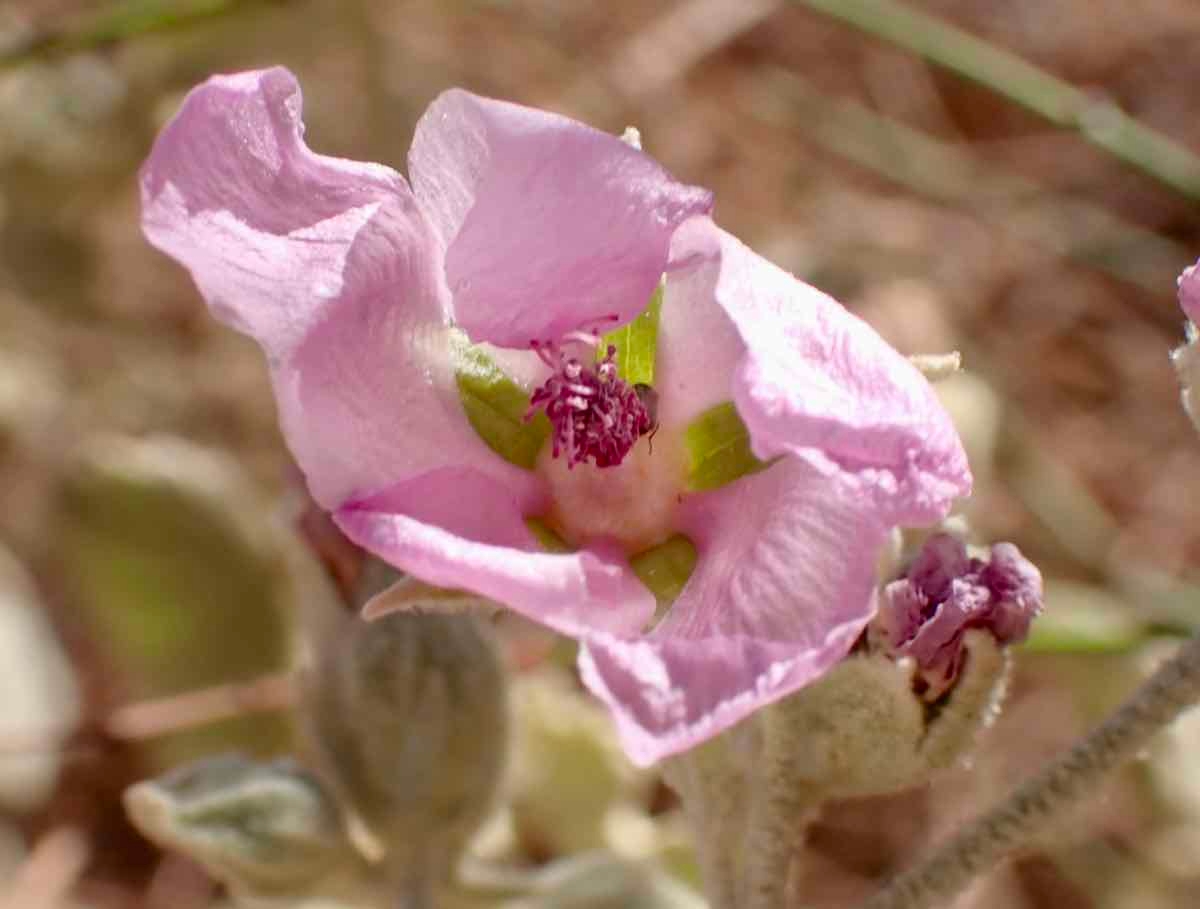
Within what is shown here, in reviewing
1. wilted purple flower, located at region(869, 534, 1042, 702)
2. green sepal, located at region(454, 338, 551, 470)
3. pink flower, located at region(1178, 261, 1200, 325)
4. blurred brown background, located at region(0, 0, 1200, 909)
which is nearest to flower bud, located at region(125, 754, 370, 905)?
blurred brown background, located at region(0, 0, 1200, 909)

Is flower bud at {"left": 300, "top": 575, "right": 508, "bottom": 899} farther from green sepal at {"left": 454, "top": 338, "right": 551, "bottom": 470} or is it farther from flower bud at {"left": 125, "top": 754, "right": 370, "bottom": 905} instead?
green sepal at {"left": 454, "top": 338, "right": 551, "bottom": 470}

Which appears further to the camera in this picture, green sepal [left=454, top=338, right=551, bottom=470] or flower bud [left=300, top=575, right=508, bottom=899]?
flower bud [left=300, top=575, right=508, bottom=899]

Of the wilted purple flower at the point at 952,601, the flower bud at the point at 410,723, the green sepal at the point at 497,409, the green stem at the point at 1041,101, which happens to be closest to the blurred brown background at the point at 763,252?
the green stem at the point at 1041,101

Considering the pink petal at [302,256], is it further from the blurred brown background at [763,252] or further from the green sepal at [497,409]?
the blurred brown background at [763,252]

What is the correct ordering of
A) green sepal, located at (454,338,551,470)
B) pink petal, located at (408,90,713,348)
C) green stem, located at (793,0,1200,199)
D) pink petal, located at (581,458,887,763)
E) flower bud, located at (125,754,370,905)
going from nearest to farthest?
pink petal, located at (581,458,887,763) → pink petal, located at (408,90,713,348) → green sepal, located at (454,338,551,470) → flower bud, located at (125,754,370,905) → green stem, located at (793,0,1200,199)

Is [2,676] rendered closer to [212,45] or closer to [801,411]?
[212,45]

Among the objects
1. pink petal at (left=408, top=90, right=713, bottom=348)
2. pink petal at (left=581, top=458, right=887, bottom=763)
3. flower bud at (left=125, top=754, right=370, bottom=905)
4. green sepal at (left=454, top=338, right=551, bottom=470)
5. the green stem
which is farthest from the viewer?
the green stem

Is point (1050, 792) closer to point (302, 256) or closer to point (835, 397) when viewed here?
point (835, 397)

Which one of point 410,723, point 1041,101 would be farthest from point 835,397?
point 1041,101
